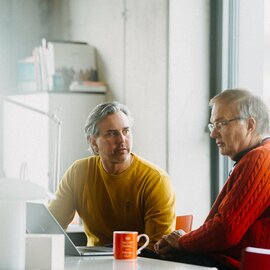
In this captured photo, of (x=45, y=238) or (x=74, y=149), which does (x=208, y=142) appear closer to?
(x=74, y=149)

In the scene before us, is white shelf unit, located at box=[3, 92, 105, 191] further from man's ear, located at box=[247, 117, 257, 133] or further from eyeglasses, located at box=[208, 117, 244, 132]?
man's ear, located at box=[247, 117, 257, 133]

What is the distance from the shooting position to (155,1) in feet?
16.6

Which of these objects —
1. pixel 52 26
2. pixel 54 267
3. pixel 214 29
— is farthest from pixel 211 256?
pixel 52 26

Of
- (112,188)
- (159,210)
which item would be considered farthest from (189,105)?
(159,210)

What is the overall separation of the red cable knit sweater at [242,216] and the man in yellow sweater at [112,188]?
0.50m

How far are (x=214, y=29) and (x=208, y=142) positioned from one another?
76 cm

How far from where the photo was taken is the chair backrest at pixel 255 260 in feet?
7.40

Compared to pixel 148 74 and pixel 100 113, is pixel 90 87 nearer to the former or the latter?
pixel 148 74

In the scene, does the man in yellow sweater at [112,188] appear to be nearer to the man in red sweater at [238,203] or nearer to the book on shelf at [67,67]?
the man in red sweater at [238,203]

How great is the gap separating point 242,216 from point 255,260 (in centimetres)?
73

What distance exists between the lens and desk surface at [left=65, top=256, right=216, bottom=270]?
2496 mm

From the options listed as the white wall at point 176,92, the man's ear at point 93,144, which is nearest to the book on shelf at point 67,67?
the white wall at point 176,92

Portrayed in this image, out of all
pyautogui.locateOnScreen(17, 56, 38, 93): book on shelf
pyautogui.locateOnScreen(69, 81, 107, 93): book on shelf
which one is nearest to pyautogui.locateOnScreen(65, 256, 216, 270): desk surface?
pyautogui.locateOnScreen(69, 81, 107, 93): book on shelf

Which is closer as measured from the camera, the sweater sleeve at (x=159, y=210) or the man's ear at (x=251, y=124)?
the man's ear at (x=251, y=124)
